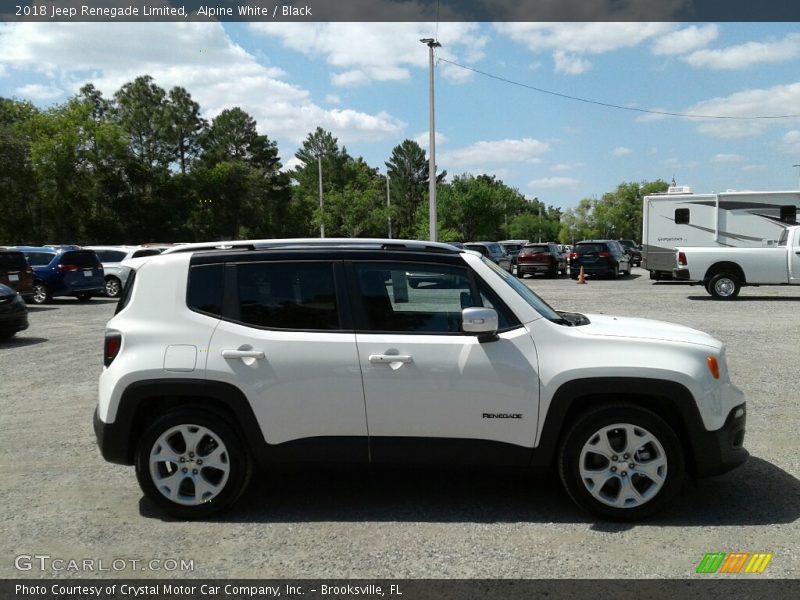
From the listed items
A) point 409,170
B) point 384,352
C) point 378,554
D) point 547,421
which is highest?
point 409,170

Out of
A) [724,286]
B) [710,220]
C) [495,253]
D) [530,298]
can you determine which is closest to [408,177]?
[495,253]

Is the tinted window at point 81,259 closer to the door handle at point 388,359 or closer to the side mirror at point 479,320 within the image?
the door handle at point 388,359

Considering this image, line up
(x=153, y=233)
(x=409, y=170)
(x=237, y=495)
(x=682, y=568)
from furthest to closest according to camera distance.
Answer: (x=409, y=170)
(x=153, y=233)
(x=237, y=495)
(x=682, y=568)

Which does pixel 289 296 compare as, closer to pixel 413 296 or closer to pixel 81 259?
pixel 413 296

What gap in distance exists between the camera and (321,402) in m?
4.54

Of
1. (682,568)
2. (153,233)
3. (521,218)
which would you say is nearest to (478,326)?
(682,568)

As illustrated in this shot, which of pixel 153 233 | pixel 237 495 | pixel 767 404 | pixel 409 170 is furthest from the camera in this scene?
Result: pixel 409 170

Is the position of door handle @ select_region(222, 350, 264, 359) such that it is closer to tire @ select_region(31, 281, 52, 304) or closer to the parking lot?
the parking lot

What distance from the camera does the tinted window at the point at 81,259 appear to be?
70.9 ft

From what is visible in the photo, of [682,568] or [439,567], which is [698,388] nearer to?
[682,568]

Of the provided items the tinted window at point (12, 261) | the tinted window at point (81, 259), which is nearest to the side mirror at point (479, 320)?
the tinted window at point (12, 261)

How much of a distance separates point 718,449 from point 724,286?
17079mm

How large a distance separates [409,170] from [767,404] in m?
104

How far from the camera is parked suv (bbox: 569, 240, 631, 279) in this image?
104ft
